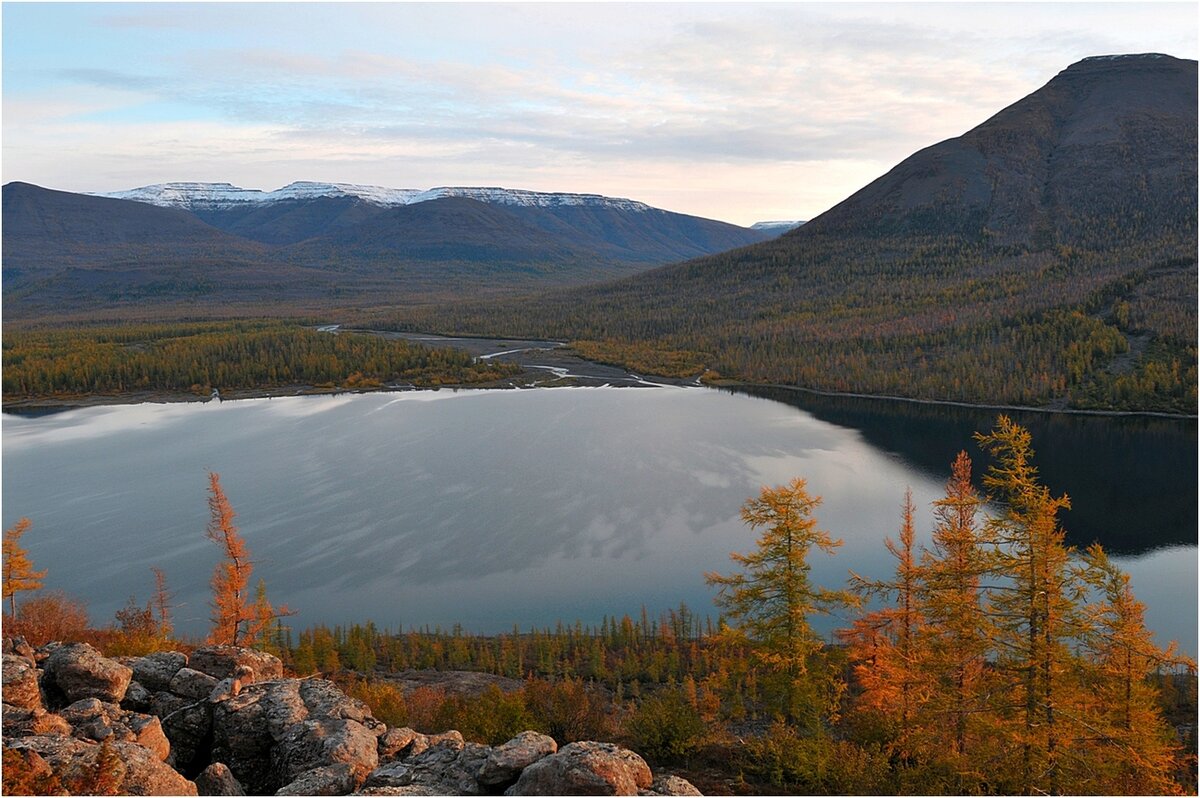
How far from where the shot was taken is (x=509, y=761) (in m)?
11.6

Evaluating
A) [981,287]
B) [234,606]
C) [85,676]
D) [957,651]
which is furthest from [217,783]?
[981,287]

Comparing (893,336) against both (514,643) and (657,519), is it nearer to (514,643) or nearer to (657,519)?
(657,519)

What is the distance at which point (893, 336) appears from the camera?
104250 millimetres

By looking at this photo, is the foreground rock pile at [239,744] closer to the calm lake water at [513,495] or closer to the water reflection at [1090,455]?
the calm lake water at [513,495]

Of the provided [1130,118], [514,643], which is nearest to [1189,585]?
[514,643]

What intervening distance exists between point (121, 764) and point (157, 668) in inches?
213

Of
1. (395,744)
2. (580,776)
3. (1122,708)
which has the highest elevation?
(580,776)

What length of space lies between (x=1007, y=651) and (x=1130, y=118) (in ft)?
690

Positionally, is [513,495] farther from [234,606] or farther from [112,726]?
[112,726]

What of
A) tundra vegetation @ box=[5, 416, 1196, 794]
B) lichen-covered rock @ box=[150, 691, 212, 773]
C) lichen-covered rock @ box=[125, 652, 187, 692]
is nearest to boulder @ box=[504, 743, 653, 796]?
tundra vegetation @ box=[5, 416, 1196, 794]

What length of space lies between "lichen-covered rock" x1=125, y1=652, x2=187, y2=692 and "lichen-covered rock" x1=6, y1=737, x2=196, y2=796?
3993mm

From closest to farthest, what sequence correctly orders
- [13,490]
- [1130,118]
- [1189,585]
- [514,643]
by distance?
[514,643] < [1189,585] < [13,490] < [1130,118]

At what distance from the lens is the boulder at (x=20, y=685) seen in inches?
469

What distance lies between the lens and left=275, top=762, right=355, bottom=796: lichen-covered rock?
11.4m
